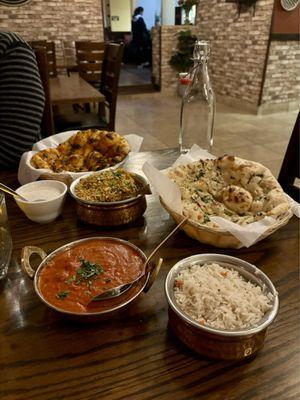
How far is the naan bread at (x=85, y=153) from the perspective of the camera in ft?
4.03

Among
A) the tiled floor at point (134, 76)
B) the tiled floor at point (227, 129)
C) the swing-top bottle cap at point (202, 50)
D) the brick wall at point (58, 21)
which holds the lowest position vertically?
the tiled floor at point (227, 129)

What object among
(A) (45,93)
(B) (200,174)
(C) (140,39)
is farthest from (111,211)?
(C) (140,39)

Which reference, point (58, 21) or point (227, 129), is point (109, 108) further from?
point (58, 21)

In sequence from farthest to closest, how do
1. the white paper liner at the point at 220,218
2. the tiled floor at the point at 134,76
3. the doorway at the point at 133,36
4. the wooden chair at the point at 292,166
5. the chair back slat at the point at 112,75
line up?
the tiled floor at the point at 134,76
the doorway at the point at 133,36
the chair back slat at the point at 112,75
the wooden chair at the point at 292,166
the white paper liner at the point at 220,218

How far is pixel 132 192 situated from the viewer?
1.02 metres

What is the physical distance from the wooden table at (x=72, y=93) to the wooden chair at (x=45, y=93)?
0.41 metres

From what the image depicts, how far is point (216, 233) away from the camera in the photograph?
84cm

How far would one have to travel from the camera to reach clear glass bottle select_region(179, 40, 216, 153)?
1384 millimetres

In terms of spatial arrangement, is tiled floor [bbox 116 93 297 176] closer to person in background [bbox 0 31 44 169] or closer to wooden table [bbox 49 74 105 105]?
wooden table [bbox 49 74 105 105]

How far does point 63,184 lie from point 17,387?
644mm

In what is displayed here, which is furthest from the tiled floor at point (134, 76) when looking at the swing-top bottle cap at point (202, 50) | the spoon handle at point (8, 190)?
the spoon handle at point (8, 190)

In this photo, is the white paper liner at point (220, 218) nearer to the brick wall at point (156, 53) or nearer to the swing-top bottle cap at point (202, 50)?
the swing-top bottle cap at point (202, 50)

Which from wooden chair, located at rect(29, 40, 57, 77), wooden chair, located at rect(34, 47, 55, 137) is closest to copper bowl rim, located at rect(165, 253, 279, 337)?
wooden chair, located at rect(34, 47, 55, 137)

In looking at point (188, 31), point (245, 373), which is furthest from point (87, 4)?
point (245, 373)
